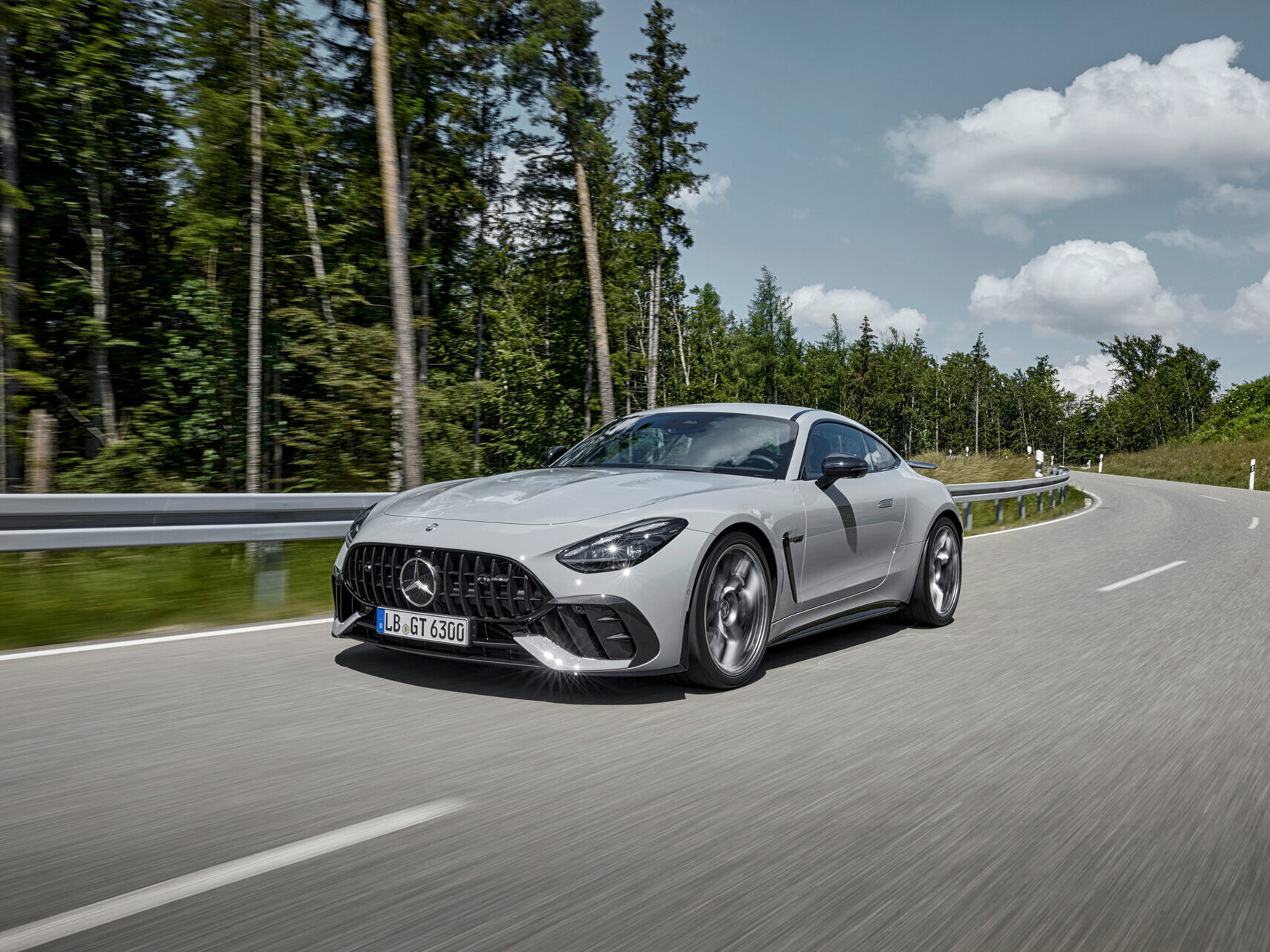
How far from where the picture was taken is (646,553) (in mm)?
4484

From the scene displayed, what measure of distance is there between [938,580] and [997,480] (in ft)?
62.5

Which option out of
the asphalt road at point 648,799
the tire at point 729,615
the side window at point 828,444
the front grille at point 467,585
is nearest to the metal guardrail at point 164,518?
the asphalt road at point 648,799

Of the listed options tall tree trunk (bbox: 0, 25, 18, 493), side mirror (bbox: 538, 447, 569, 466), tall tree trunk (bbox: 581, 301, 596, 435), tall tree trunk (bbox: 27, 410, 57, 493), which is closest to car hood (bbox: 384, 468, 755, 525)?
side mirror (bbox: 538, 447, 569, 466)

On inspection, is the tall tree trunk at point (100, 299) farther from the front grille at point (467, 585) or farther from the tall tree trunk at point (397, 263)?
the front grille at point (467, 585)

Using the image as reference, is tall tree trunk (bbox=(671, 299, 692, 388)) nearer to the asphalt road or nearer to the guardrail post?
the guardrail post

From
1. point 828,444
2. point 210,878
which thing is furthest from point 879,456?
point 210,878

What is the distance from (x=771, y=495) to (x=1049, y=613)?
3390mm

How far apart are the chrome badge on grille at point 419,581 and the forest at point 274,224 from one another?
11286mm

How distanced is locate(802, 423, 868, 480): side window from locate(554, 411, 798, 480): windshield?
136 millimetres

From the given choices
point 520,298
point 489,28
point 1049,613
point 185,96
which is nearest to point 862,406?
point 520,298

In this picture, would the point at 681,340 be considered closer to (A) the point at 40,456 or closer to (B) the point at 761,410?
(A) the point at 40,456

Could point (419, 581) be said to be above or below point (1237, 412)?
below

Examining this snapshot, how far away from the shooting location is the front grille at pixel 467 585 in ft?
14.2

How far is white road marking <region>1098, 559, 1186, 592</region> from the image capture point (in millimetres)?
9117
